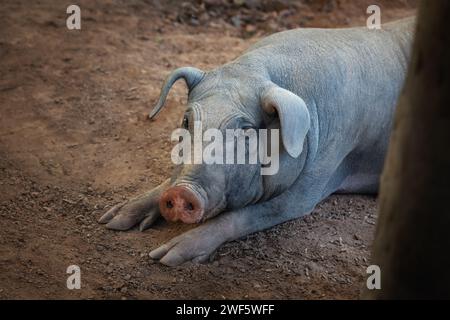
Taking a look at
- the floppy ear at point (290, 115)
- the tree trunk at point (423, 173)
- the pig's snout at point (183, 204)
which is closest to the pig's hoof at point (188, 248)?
the pig's snout at point (183, 204)

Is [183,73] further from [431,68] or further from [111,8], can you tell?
[111,8]

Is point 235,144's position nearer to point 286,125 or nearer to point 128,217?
point 286,125

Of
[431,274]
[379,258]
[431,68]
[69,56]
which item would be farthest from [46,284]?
[69,56]

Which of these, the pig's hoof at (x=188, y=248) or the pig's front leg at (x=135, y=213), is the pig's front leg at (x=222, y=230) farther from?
the pig's front leg at (x=135, y=213)

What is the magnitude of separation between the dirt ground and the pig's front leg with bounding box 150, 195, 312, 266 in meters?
0.07

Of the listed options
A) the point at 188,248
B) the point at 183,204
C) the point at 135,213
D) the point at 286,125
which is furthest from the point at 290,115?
the point at 135,213

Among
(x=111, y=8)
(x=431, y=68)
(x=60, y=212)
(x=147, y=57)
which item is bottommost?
(x=60, y=212)

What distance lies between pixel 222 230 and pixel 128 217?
0.70 m

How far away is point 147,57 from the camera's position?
7.08m

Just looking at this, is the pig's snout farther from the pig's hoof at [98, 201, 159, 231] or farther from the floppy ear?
the floppy ear

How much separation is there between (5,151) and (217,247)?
215cm

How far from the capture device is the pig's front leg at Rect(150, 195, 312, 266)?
4.28 metres

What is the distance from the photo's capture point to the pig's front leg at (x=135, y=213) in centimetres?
461

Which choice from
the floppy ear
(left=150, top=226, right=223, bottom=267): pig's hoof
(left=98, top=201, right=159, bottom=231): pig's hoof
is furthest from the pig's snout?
the floppy ear
